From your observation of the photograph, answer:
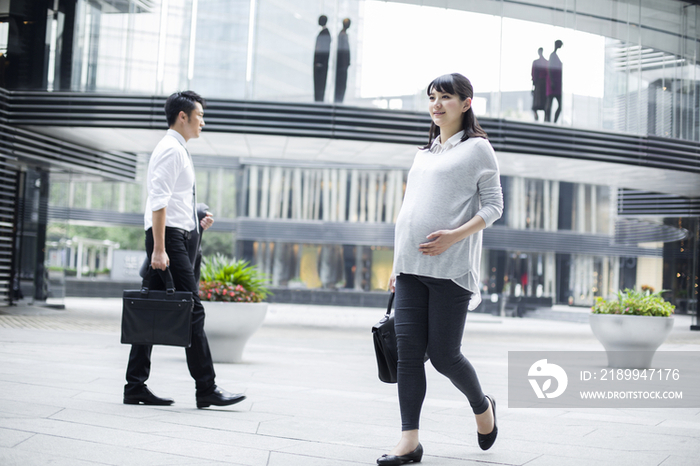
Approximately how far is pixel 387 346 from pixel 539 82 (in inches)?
509

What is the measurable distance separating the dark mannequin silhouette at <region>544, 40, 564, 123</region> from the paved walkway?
922 centimetres

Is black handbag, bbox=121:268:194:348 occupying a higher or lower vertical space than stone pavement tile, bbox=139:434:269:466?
higher

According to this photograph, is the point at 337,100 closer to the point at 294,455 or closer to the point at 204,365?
the point at 204,365

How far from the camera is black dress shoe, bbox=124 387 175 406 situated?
4391mm

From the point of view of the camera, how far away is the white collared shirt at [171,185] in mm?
4289

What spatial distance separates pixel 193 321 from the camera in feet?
14.2

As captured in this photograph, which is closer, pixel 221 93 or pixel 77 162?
pixel 221 93

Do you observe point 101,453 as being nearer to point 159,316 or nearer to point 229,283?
point 159,316

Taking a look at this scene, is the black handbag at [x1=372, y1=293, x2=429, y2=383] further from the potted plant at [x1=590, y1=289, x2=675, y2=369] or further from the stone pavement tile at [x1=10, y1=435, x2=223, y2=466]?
the potted plant at [x1=590, y1=289, x2=675, y2=369]

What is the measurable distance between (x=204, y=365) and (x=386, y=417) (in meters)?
1.20

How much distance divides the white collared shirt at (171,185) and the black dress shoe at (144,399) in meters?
1.06

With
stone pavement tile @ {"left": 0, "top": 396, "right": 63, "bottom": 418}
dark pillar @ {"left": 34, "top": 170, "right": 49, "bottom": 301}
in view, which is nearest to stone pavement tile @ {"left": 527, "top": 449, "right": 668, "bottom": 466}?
stone pavement tile @ {"left": 0, "top": 396, "right": 63, "bottom": 418}

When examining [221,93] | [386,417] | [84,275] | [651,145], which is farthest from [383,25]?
[84,275]

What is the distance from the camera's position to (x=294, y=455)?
3152 mm
